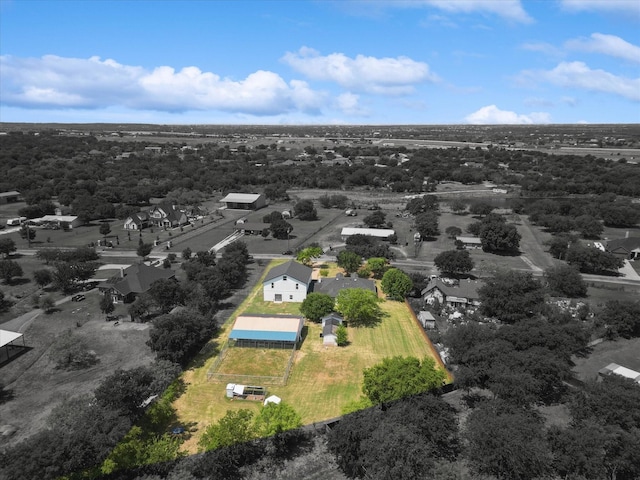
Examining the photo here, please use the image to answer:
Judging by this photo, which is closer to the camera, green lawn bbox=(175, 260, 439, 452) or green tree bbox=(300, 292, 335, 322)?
green lawn bbox=(175, 260, 439, 452)

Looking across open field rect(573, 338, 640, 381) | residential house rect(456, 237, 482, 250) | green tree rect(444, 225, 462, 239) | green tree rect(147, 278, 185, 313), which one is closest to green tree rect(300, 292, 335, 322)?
green tree rect(147, 278, 185, 313)

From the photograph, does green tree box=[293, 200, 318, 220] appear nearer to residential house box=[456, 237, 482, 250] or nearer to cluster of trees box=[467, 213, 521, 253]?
residential house box=[456, 237, 482, 250]

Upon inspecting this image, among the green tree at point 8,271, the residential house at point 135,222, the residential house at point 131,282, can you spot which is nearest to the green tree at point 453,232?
the residential house at point 131,282

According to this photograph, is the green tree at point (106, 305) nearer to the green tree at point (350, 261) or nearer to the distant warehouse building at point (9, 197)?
the green tree at point (350, 261)

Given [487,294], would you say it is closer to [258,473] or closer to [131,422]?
[258,473]

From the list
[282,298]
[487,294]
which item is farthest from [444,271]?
[282,298]

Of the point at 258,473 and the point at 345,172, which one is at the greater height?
the point at 345,172

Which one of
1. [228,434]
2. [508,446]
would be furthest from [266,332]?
[508,446]
